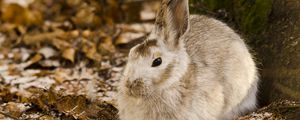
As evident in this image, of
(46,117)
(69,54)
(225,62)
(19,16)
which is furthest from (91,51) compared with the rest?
(225,62)

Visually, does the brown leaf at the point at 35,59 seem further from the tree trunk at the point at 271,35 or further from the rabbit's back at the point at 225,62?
the rabbit's back at the point at 225,62

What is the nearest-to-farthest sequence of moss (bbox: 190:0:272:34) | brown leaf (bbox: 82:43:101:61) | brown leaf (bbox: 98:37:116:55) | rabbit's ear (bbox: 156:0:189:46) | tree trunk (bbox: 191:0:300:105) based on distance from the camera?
1. rabbit's ear (bbox: 156:0:189:46)
2. tree trunk (bbox: 191:0:300:105)
3. moss (bbox: 190:0:272:34)
4. brown leaf (bbox: 82:43:101:61)
5. brown leaf (bbox: 98:37:116:55)

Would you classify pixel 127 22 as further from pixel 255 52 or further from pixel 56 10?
pixel 255 52

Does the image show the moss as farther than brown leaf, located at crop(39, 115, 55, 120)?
Yes

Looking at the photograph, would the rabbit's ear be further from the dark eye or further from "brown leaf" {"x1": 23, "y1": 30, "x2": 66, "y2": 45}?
"brown leaf" {"x1": 23, "y1": 30, "x2": 66, "y2": 45}

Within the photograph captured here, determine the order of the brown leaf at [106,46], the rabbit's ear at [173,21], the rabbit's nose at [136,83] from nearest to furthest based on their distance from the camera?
the rabbit's nose at [136,83] → the rabbit's ear at [173,21] → the brown leaf at [106,46]

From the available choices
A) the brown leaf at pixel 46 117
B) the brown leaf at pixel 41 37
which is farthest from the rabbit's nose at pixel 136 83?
the brown leaf at pixel 41 37

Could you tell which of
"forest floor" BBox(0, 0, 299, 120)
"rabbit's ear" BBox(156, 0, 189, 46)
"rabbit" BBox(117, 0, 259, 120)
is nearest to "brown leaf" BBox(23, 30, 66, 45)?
"forest floor" BBox(0, 0, 299, 120)
